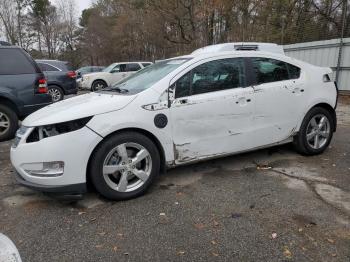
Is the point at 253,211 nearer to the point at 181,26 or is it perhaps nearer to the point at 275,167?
the point at 275,167

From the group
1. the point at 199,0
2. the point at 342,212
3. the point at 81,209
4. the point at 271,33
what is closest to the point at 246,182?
the point at 342,212

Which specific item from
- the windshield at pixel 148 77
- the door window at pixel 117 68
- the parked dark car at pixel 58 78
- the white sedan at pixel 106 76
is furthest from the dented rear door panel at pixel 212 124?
the door window at pixel 117 68

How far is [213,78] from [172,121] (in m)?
0.83

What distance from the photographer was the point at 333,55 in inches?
445

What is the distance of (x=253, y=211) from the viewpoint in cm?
334

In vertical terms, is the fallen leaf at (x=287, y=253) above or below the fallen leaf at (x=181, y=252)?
above

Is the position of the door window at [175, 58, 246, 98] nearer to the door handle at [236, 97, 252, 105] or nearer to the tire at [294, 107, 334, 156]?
the door handle at [236, 97, 252, 105]

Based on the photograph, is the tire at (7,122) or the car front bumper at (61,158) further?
the tire at (7,122)

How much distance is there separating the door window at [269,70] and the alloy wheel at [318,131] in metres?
0.85

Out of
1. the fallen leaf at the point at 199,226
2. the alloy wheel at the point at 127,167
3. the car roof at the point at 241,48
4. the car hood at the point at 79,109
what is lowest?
the fallen leaf at the point at 199,226

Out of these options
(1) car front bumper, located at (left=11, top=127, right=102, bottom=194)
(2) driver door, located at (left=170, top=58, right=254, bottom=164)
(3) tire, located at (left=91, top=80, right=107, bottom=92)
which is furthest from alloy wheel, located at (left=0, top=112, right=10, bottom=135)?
(3) tire, located at (left=91, top=80, right=107, bottom=92)

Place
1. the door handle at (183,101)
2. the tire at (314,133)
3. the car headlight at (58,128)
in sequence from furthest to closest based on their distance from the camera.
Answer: the tire at (314,133) < the door handle at (183,101) < the car headlight at (58,128)

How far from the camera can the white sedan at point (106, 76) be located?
1762cm

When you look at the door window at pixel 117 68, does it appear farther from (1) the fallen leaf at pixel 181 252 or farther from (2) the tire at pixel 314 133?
(1) the fallen leaf at pixel 181 252
